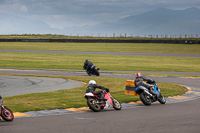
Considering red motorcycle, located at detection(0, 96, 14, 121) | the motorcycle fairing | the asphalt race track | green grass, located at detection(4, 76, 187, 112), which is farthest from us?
green grass, located at detection(4, 76, 187, 112)

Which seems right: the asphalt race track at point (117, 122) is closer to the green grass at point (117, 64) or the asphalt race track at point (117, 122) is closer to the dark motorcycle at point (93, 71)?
the dark motorcycle at point (93, 71)

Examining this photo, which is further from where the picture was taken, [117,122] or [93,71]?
[93,71]

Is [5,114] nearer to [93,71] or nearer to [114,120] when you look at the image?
[114,120]

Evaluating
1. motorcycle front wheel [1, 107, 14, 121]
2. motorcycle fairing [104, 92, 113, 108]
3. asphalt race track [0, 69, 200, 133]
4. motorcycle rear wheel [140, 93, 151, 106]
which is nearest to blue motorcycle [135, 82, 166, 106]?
motorcycle rear wheel [140, 93, 151, 106]

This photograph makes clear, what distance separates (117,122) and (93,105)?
7.76 ft

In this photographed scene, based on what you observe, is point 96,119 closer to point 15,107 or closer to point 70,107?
point 70,107

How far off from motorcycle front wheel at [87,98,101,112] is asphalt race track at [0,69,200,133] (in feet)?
0.54

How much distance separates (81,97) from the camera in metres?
18.5

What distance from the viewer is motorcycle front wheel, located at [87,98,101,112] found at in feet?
47.8

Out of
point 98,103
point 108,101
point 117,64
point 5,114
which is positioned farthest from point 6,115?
point 117,64

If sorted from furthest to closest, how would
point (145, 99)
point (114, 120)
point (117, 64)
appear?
point (117, 64), point (145, 99), point (114, 120)

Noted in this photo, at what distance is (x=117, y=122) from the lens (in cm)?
1243

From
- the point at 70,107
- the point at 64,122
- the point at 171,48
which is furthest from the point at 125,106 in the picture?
the point at 171,48

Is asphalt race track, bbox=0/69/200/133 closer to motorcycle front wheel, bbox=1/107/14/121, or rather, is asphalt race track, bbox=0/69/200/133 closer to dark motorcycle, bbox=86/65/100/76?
motorcycle front wheel, bbox=1/107/14/121
